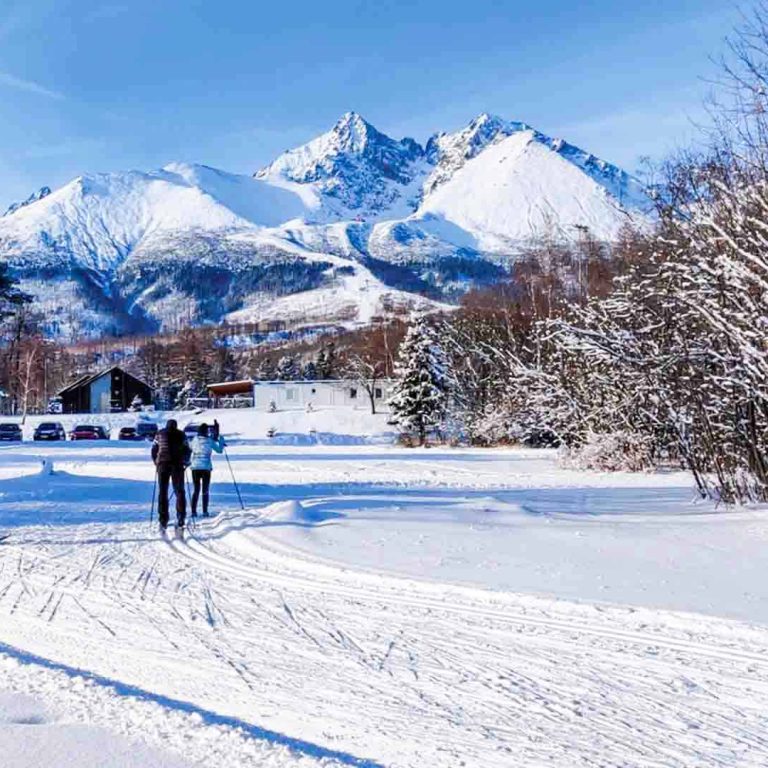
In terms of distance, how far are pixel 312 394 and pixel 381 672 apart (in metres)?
80.7

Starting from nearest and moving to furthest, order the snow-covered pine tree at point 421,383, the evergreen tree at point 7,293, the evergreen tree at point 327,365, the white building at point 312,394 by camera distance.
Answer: the evergreen tree at point 7,293 < the snow-covered pine tree at point 421,383 < the white building at point 312,394 < the evergreen tree at point 327,365

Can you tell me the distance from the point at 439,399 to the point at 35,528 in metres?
32.7

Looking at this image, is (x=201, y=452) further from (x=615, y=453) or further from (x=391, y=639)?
(x=615, y=453)

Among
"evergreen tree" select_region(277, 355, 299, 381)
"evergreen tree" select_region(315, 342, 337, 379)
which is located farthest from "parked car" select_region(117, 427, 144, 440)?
"evergreen tree" select_region(277, 355, 299, 381)

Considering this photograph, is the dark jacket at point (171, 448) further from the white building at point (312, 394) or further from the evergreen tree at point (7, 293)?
the white building at point (312, 394)

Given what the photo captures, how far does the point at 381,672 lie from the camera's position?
17.8 feet

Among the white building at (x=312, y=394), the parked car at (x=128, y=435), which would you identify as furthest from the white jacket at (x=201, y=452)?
the white building at (x=312, y=394)

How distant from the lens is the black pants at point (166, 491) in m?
12.3

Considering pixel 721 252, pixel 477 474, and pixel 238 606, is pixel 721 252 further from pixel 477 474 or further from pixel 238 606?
pixel 477 474

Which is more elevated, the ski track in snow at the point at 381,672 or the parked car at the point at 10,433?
the parked car at the point at 10,433

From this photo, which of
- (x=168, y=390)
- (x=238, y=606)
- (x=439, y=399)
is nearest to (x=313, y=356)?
(x=168, y=390)

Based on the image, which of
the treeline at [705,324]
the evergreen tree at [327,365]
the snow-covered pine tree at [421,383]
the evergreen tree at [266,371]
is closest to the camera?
the treeline at [705,324]

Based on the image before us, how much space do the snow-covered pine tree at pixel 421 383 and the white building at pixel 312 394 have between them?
35161mm

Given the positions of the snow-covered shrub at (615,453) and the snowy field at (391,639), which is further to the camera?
the snow-covered shrub at (615,453)
